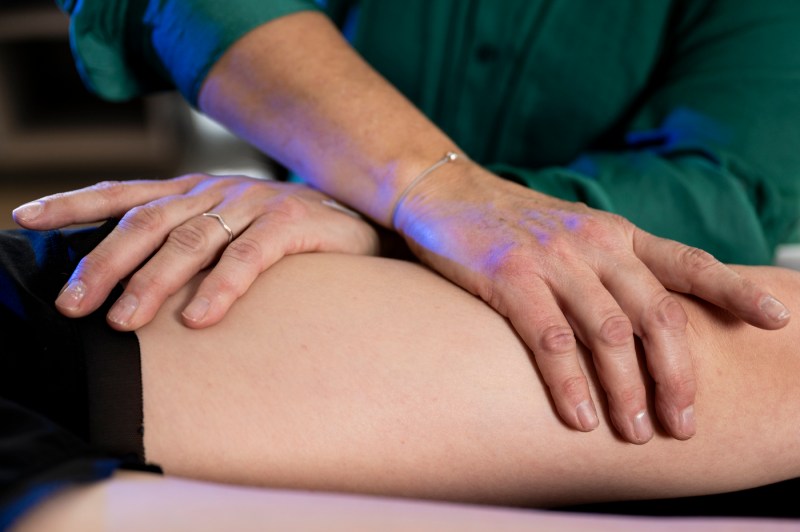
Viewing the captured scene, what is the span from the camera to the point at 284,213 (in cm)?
68

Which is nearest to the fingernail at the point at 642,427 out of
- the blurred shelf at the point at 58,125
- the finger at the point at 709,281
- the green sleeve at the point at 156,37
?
the finger at the point at 709,281

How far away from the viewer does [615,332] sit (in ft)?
1.76

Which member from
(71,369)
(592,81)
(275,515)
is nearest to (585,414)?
(275,515)

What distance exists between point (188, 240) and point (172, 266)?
0.04 metres

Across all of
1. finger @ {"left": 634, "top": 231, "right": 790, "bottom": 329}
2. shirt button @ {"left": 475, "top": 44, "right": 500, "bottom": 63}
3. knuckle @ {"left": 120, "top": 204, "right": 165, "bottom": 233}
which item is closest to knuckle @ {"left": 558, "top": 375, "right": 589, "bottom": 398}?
finger @ {"left": 634, "top": 231, "right": 790, "bottom": 329}

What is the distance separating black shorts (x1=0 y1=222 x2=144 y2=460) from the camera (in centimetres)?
48

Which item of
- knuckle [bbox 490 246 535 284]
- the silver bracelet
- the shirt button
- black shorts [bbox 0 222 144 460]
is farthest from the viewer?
the shirt button

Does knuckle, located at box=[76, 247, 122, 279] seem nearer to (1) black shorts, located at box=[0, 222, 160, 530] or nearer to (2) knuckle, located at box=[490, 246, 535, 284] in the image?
(1) black shorts, located at box=[0, 222, 160, 530]

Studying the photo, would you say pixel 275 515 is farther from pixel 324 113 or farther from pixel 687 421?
pixel 324 113

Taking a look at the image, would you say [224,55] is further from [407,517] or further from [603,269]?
[407,517]

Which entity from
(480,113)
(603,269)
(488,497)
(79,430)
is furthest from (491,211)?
(480,113)

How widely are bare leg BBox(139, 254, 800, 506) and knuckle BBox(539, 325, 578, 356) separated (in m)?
0.02

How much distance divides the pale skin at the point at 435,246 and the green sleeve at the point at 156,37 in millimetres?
26

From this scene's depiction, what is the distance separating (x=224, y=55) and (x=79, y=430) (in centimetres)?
50
